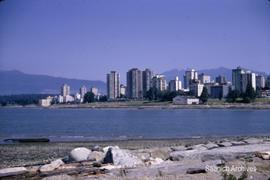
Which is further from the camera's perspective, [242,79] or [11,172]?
[242,79]

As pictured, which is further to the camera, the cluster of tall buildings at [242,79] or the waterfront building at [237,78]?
the waterfront building at [237,78]

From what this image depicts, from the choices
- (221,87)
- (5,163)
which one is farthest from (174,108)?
(5,163)

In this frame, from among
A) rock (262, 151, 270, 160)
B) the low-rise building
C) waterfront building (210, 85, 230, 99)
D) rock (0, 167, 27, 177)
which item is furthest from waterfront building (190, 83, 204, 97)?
rock (0, 167, 27, 177)

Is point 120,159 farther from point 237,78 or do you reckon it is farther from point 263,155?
point 237,78

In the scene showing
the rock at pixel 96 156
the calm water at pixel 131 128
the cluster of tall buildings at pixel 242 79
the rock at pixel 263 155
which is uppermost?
the cluster of tall buildings at pixel 242 79

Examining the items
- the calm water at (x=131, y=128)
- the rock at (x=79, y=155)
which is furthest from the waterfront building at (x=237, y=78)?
the rock at (x=79, y=155)

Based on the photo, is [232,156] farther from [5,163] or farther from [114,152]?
[5,163]

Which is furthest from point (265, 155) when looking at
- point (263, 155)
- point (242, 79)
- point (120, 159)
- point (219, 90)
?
point (242, 79)

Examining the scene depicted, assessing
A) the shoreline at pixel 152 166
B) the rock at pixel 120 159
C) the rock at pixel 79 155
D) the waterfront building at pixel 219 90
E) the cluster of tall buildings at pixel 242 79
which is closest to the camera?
the shoreline at pixel 152 166

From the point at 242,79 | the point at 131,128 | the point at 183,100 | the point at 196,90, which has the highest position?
the point at 242,79

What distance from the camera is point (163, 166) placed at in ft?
31.4

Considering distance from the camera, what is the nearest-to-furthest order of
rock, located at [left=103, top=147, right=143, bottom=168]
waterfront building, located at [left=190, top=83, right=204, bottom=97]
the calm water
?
rock, located at [left=103, top=147, right=143, bottom=168]
the calm water
waterfront building, located at [left=190, top=83, right=204, bottom=97]

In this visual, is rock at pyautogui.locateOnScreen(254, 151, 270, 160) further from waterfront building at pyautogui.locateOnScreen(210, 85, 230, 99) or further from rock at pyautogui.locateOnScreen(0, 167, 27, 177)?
waterfront building at pyautogui.locateOnScreen(210, 85, 230, 99)

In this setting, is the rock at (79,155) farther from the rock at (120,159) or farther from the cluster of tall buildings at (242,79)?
the cluster of tall buildings at (242,79)
